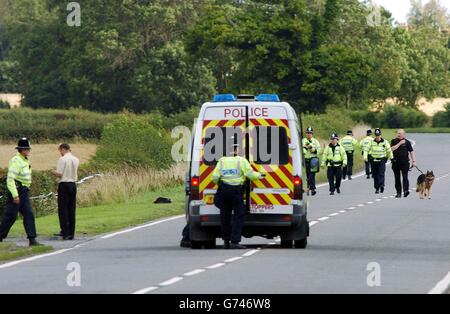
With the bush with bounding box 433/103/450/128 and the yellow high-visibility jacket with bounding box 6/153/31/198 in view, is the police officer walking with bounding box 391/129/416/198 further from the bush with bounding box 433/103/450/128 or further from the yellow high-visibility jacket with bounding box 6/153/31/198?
the bush with bounding box 433/103/450/128

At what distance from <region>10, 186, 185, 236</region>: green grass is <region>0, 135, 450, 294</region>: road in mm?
799

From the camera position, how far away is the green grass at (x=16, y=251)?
22528 millimetres

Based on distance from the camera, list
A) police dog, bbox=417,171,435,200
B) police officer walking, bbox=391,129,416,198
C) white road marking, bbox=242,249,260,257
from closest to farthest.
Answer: white road marking, bbox=242,249,260,257 < police officer walking, bbox=391,129,416,198 < police dog, bbox=417,171,435,200

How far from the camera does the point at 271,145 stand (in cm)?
2314

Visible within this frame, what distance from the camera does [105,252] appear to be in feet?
A: 76.5

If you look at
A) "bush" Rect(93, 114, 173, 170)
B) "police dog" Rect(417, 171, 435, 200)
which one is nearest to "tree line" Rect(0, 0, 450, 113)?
"bush" Rect(93, 114, 173, 170)

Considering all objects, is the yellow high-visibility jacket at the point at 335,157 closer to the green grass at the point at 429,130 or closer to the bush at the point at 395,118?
the bush at the point at 395,118

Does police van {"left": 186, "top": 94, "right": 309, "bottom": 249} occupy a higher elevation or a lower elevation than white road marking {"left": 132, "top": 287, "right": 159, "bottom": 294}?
higher

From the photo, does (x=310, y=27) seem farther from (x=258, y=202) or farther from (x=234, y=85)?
(x=258, y=202)

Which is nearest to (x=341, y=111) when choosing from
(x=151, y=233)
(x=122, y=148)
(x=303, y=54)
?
(x=303, y=54)

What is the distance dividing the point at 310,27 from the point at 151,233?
55879 mm

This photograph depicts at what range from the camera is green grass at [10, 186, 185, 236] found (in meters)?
29.5

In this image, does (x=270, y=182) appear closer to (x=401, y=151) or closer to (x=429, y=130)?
(x=401, y=151)

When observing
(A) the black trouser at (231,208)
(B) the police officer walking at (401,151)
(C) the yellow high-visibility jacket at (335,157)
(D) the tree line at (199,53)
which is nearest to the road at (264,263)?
(A) the black trouser at (231,208)
